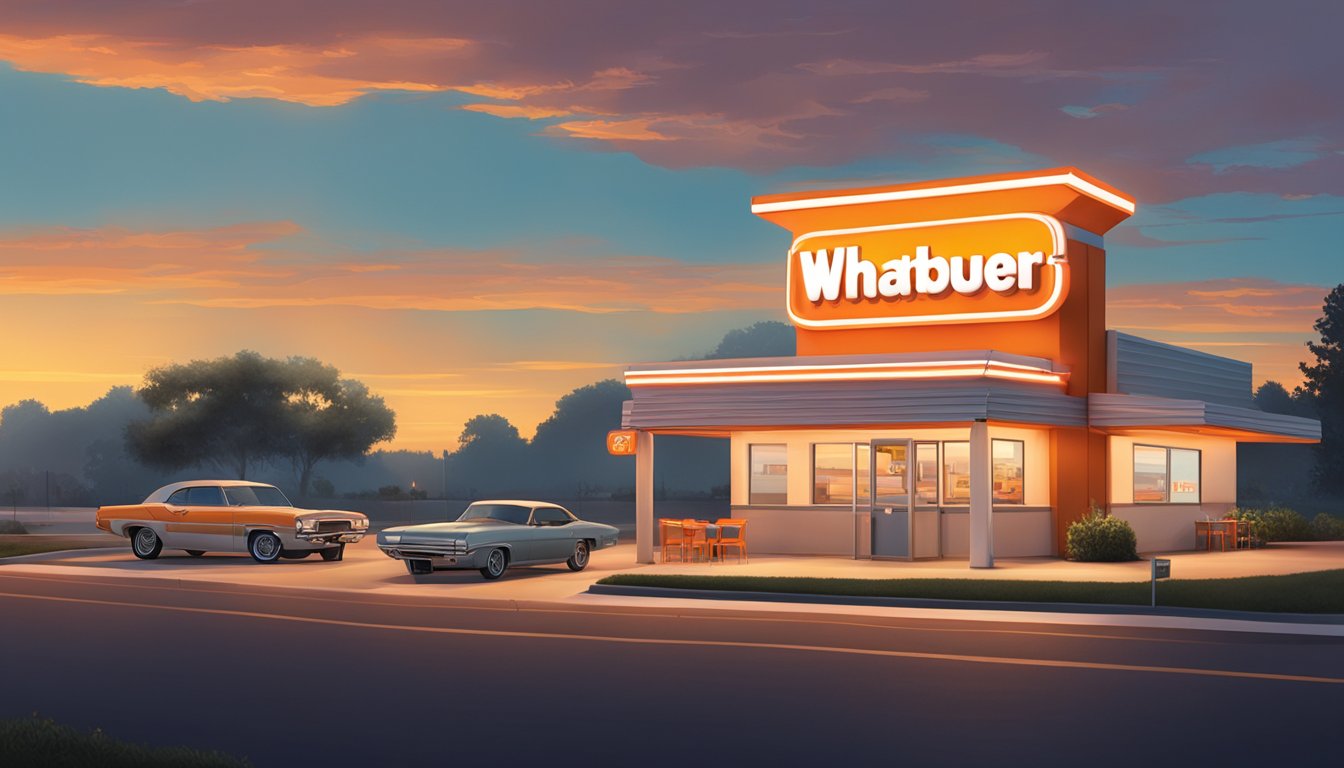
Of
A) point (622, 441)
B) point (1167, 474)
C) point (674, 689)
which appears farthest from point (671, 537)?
point (674, 689)

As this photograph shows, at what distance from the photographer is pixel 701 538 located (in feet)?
116

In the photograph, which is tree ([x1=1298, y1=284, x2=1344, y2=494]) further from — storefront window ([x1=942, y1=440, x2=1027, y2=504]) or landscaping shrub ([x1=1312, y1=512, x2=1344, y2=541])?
storefront window ([x1=942, y1=440, x2=1027, y2=504])

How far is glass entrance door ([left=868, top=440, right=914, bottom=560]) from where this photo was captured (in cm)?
3466

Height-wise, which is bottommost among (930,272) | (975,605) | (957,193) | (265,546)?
(975,605)

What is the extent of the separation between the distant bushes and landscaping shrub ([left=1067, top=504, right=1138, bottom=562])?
1056 centimetres

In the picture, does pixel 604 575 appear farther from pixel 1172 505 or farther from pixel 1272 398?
pixel 1272 398

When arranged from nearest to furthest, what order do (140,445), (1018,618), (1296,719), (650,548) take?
(1296,719) → (1018,618) → (650,548) → (140,445)

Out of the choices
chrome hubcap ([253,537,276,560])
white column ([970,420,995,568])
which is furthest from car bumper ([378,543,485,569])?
white column ([970,420,995,568])

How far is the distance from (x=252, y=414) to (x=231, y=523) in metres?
71.4

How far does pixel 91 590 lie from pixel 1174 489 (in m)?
26.2

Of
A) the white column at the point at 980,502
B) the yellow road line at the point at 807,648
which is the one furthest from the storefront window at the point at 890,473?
the yellow road line at the point at 807,648

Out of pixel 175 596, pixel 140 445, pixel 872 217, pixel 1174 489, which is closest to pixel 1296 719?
pixel 175 596

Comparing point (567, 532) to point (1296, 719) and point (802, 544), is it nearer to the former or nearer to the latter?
point (802, 544)

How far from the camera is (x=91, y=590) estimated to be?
1114 inches
